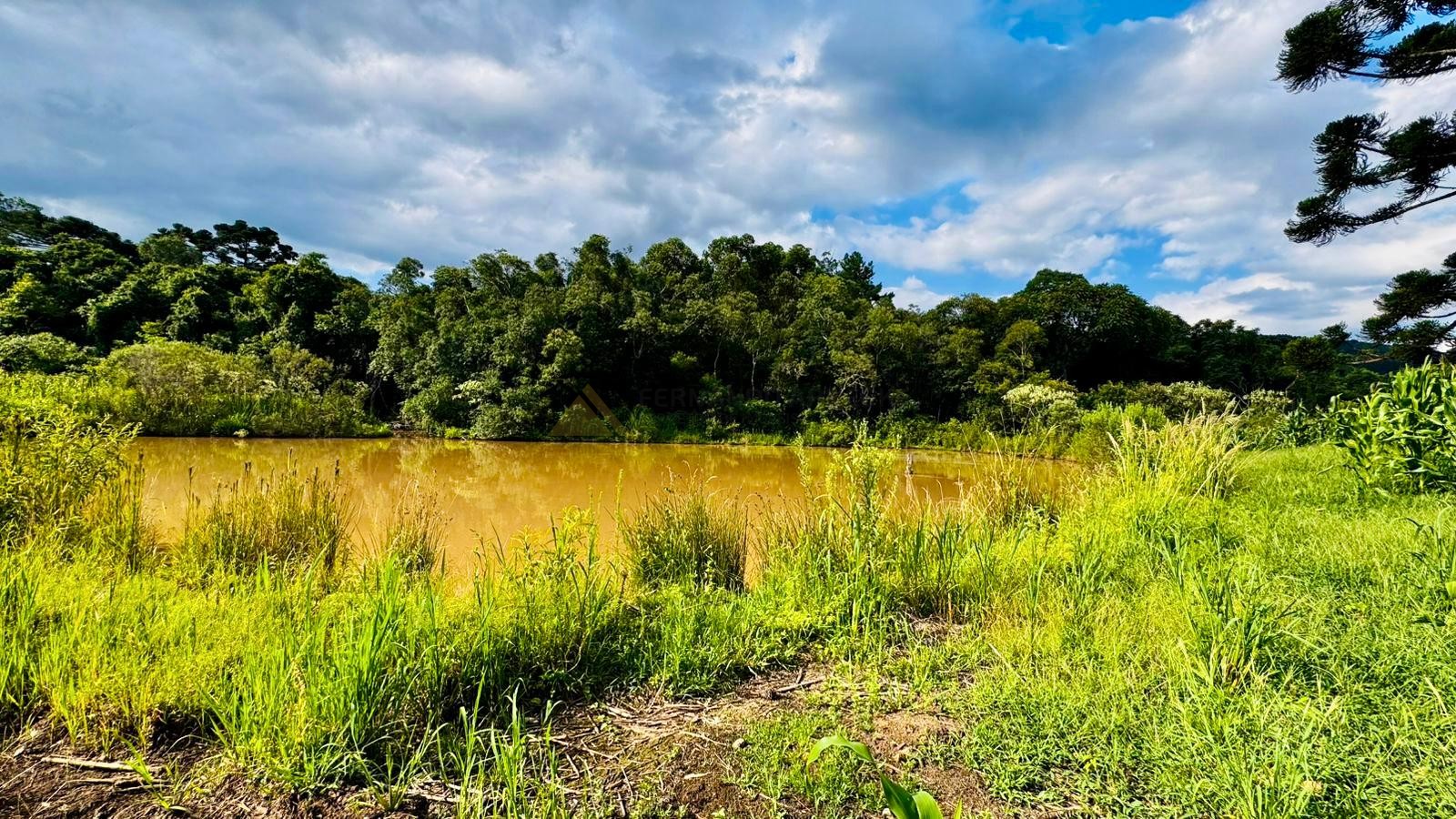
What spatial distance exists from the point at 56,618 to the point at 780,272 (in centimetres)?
2358

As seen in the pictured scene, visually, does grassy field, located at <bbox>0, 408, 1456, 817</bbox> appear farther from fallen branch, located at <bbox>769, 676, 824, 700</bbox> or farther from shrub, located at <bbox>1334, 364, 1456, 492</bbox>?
shrub, located at <bbox>1334, 364, 1456, 492</bbox>

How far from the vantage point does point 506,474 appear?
451 inches

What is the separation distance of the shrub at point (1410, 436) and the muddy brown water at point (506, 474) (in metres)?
1.89

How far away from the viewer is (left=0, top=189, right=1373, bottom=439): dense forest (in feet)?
57.7

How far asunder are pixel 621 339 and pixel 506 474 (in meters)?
8.30

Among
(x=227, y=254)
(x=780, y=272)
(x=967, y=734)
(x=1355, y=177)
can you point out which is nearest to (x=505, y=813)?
(x=967, y=734)

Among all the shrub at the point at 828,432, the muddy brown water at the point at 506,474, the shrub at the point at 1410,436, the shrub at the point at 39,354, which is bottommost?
the muddy brown water at the point at 506,474

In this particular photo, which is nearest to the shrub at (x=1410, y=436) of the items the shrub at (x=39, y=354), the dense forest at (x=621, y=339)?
the dense forest at (x=621, y=339)

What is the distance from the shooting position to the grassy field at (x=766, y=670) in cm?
140

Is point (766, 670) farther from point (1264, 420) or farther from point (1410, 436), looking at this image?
point (1264, 420)

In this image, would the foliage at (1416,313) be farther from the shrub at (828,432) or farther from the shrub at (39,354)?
the shrub at (39,354)

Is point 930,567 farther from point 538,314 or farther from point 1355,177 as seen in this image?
point 538,314

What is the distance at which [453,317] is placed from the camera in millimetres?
19781

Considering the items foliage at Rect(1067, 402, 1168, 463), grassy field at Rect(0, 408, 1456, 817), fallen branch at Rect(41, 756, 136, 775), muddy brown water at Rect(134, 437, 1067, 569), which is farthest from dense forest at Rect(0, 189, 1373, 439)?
fallen branch at Rect(41, 756, 136, 775)
